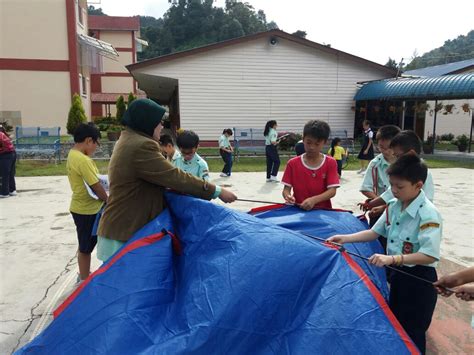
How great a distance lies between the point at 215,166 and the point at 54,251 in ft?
27.5

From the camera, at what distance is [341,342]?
6.22ft

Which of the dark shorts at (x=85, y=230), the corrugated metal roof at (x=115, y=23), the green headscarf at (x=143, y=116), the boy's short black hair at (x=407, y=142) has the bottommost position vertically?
the dark shorts at (x=85, y=230)

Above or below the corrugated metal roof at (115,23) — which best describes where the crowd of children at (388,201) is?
below

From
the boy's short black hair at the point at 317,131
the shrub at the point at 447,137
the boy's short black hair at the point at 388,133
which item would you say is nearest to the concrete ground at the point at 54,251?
the boy's short black hair at the point at 388,133

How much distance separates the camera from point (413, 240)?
7.31ft

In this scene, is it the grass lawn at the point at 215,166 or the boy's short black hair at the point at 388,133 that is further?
the grass lawn at the point at 215,166

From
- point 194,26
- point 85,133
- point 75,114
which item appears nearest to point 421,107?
point 75,114

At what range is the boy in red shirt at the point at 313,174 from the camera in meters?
3.01

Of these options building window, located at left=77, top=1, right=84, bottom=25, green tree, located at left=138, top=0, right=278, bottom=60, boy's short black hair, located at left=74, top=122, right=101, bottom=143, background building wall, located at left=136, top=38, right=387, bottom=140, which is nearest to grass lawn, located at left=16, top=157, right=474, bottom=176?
background building wall, located at left=136, top=38, right=387, bottom=140

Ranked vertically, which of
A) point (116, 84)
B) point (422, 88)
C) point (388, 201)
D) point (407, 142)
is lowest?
point (388, 201)

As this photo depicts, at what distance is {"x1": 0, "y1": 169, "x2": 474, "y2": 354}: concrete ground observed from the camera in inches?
126

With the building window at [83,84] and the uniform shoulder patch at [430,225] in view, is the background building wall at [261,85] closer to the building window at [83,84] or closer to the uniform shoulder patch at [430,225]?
the building window at [83,84]

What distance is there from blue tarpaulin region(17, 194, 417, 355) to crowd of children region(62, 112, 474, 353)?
28 centimetres

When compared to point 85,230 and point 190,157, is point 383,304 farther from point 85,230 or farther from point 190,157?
point 85,230
